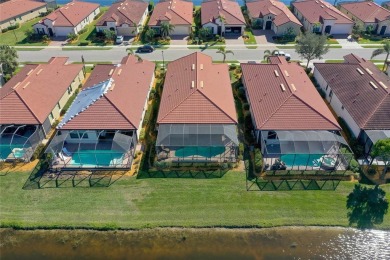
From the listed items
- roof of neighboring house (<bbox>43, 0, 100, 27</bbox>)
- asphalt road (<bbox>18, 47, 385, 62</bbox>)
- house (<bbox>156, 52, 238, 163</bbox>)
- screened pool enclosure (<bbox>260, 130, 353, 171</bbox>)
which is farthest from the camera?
roof of neighboring house (<bbox>43, 0, 100, 27</bbox>)

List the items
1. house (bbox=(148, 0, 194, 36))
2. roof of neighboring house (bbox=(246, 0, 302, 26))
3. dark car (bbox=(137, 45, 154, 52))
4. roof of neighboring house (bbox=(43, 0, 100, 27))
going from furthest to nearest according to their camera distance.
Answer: roof of neighboring house (bbox=(43, 0, 100, 27))
roof of neighboring house (bbox=(246, 0, 302, 26))
house (bbox=(148, 0, 194, 36))
dark car (bbox=(137, 45, 154, 52))

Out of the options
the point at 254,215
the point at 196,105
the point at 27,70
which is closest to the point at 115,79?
the point at 196,105

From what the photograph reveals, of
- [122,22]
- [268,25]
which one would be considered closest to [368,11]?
[268,25]

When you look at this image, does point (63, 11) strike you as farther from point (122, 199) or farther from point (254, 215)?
point (254, 215)

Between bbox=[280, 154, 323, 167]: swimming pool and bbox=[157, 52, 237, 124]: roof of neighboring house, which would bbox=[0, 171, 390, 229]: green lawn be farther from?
bbox=[157, 52, 237, 124]: roof of neighboring house

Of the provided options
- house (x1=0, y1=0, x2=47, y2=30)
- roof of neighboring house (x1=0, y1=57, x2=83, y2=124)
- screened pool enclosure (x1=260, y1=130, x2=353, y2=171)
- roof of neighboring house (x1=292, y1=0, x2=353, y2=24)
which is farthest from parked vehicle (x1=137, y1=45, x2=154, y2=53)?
house (x1=0, y1=0, x2=47, y2=30)

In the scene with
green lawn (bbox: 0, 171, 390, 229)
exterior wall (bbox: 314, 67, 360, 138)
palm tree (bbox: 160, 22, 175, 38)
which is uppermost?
palm tree (bbox: 160, 22, 175, 38)
